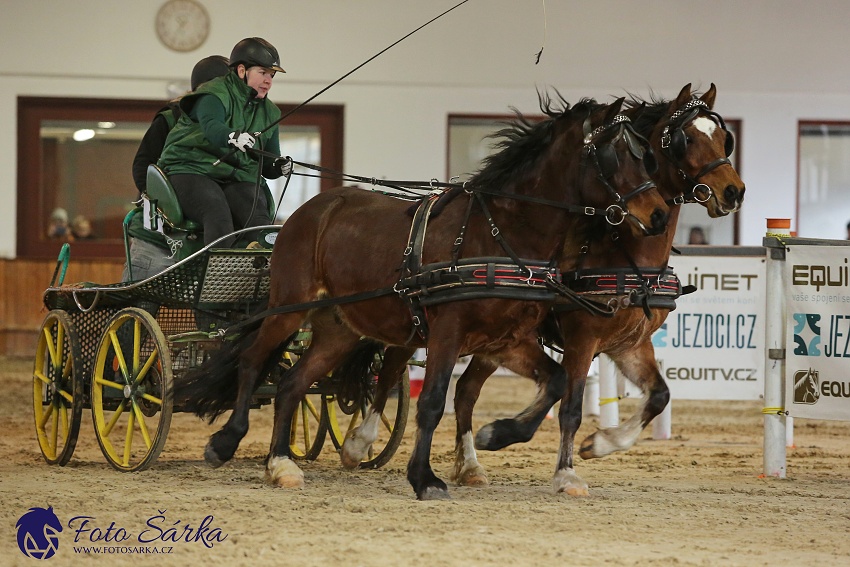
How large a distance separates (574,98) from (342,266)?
827 centimetres

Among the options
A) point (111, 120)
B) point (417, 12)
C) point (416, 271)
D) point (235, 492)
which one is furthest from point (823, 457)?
point (111, 120)

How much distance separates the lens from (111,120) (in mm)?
13836

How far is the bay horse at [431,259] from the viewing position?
5.31 meters

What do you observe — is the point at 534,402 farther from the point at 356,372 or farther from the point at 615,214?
the point at 356,372

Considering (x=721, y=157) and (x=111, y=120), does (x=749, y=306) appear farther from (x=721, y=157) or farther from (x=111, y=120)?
(x=111, y=120)

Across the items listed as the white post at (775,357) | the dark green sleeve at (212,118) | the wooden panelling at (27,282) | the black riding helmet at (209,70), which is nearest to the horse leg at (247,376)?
the dark green sleeve at (212,118)

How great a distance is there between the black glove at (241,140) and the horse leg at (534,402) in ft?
6.02

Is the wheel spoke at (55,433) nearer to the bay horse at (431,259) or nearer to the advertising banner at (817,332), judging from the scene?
the bay horse at (431,259)

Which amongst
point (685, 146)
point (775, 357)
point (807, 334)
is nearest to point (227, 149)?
point (685, 146)

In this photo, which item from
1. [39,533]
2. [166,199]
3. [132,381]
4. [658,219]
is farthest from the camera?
[166,199]

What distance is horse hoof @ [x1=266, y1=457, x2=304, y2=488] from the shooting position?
227 inches

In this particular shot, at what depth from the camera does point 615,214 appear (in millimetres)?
5262

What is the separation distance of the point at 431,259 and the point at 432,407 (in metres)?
0.69

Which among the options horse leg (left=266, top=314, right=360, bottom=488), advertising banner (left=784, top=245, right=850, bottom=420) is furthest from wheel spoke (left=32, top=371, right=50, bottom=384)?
advertising banner (left=784, top=245, right=850, bottom=420)
